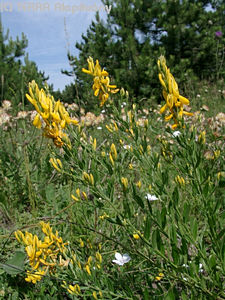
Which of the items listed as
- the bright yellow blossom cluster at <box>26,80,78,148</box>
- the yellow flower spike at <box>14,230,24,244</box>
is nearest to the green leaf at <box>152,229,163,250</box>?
the bright yellow blossom cluster at <box>26,80,78,148</box>

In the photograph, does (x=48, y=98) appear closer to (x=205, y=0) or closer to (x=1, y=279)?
(x=1, y=279)

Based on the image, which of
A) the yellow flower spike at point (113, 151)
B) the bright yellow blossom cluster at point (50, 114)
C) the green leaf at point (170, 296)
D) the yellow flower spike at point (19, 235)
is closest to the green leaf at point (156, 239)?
the green leaf at point (170, 296)

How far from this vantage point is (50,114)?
102 centimetres

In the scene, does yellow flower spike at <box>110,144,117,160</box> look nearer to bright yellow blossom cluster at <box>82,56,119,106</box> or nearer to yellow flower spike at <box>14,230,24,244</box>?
bright yellow blossom cluster at <box>82,56,119,106</box>

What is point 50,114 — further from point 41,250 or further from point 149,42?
point 149,42

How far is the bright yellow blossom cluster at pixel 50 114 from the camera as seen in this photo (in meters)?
1.00

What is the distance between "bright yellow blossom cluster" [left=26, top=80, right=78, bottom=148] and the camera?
3.28ft

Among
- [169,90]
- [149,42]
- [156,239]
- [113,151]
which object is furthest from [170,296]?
[149,42]

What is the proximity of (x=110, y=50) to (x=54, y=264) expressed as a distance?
790cm

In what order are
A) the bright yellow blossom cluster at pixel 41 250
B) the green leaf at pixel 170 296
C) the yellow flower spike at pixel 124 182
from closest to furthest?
the green leaf at pixel 170 296 < the yellow flower spike at pixel 124 182 < the bright yellow blossom cluster at pixel 41 250

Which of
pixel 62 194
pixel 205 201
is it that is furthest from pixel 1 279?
pixel 205 201

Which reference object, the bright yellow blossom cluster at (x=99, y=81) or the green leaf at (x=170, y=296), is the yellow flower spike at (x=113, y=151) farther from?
the green leaf at (x=170, y=296)

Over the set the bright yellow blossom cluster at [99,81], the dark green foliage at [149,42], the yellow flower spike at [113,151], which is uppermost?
the dark green foliage at [149,42]

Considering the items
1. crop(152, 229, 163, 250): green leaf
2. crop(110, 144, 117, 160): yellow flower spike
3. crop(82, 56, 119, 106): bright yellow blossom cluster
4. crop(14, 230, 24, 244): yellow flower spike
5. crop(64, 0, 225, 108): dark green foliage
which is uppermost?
crop(64, 0, 225, 108): dark green foliage
